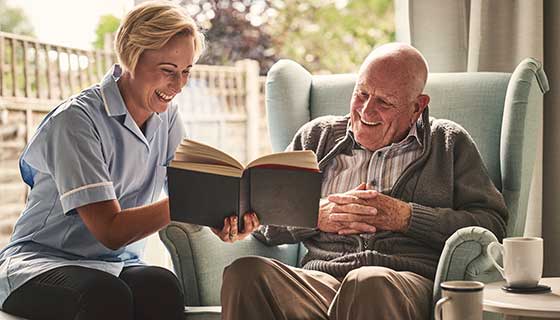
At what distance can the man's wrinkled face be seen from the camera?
7.84 feet

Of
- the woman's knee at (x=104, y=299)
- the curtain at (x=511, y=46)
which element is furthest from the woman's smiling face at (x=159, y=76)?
the curtain at (x=511, y=46)

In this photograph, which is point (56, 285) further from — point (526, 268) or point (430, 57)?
point (430, 57)

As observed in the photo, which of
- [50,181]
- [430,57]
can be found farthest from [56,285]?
[430,57]

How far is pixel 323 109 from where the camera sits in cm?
281

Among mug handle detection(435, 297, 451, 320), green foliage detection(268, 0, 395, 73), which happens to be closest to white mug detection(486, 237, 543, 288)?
mug handle detection(435, 297, 451, 320)

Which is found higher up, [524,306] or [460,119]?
[460,119]

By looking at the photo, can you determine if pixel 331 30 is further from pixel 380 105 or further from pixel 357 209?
pixel 357 209

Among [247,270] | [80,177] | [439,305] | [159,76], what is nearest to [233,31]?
[159,76]

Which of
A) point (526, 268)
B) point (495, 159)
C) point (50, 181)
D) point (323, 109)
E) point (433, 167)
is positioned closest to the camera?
point (526, 268)

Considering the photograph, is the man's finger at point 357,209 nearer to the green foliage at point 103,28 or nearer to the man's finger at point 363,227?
the man's finger at point 363,227

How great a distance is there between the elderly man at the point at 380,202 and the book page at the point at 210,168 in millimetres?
229

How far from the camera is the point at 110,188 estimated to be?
210 centimetres

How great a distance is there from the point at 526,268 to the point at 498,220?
40cm

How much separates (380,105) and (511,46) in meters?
0.75
